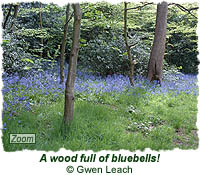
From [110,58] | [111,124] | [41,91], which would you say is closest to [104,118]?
[111,124]

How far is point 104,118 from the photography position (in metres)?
4.15

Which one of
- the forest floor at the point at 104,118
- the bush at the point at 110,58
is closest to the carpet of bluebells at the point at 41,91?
the forest floor at the point at 104,118

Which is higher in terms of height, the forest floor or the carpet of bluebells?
the carpet of bluebells

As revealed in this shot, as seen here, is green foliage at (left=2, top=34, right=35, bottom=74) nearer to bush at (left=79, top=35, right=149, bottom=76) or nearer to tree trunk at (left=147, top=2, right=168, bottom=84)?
bush at (left=79, top=35, right=149, bottom=76)

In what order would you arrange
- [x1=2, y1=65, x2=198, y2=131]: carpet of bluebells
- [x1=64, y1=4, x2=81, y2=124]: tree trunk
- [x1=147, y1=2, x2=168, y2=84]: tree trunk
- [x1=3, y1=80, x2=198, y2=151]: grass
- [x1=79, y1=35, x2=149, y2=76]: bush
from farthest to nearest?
[x1=79, y1=35, x2=149, y2=76]: bush
[x1=147, y1=2, x2=168, y2=84]: tree trunk
[x1=2, y1=65, x2=198, y2=131]: carpet of bluebells
[x1=64, y1=4, x2=81, y2=124]: tree trunk
[x1=3, y1=80, x2=198, y2=151]: grass

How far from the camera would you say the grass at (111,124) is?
10.8ft

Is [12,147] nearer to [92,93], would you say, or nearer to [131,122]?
[131,122]

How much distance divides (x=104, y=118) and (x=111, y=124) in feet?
0.93

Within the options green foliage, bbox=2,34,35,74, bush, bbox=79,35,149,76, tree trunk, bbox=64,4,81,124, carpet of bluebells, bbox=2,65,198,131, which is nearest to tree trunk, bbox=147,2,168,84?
carpet of bluebells, bbox=2,65,198,131

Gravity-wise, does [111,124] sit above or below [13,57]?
below

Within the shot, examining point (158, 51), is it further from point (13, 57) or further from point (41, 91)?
point (13, 57)

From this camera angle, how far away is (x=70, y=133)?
3.45 m

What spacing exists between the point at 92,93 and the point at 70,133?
2084 millimetres

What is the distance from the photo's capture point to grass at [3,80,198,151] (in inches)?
129
